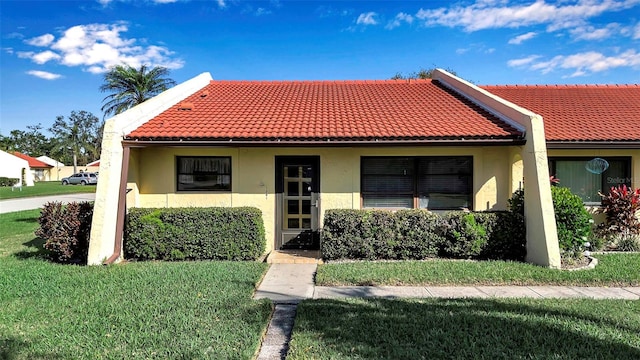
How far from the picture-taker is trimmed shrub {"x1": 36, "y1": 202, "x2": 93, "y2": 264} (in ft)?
24.5

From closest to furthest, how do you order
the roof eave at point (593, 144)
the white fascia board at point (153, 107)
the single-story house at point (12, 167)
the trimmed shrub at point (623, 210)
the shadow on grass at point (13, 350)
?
the shadow on grass at point (13, 350)
the white fascia board at point (153, 107)
the roof eave at point (593, 144)
the trimmed shrub at point (623, 210)
the single-story house at point (12, 167)

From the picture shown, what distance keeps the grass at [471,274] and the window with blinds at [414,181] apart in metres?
2.02

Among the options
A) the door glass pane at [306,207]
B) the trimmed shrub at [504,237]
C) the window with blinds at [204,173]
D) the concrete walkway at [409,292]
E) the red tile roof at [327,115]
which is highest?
the red tile roof at [327,115]

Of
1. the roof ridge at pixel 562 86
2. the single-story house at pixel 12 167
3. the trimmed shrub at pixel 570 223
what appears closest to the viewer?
the trimmed shrub at pixel 570 223

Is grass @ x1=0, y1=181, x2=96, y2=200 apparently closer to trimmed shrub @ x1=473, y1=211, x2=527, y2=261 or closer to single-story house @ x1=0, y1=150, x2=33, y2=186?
single-story house @ x1=0, y1=150, x2=33, y2=186

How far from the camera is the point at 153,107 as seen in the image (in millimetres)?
9500

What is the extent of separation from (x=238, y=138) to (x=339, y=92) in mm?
5506

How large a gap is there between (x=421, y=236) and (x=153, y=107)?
727cm

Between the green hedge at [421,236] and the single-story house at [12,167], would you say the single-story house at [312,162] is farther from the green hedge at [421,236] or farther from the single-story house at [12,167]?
the single-story house at [12,167]

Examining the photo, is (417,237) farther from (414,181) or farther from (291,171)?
(291,171)

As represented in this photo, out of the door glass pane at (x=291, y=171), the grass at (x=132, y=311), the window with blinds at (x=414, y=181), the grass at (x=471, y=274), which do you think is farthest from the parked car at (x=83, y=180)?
the grass at (x=471, y=274)

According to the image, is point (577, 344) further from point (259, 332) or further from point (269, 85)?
point (269, 85)

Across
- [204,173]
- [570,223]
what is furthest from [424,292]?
[204,173]

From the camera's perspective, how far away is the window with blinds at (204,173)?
907cm
